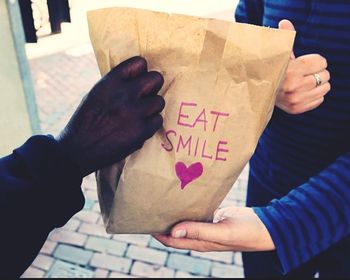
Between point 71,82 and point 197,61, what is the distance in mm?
4257

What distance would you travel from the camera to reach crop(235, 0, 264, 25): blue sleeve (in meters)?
1.46

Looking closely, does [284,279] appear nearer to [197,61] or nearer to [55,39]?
[197,61]

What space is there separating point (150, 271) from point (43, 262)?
66cm

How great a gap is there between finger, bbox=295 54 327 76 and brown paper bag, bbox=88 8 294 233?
0.66ft

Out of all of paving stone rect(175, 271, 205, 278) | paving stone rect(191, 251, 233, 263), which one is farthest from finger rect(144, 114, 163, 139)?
paving stone rect(191, 251, 233, 263)

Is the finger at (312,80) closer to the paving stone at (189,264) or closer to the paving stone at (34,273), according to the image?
the paving stone at (189,264)

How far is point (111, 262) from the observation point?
2514 millimetres

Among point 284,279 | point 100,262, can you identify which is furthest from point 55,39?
point 284,279

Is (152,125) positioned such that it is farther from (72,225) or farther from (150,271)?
(72,225)

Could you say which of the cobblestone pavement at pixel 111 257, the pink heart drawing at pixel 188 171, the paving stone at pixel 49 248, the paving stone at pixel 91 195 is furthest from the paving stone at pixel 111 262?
the pink heart drawing at pixel 188 171

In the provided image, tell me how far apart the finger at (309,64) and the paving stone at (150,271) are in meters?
1.70

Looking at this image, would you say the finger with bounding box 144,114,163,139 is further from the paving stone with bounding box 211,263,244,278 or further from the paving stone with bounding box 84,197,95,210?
the paving stone with bounding box 84,197,95,210

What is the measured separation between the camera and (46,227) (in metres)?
0.92

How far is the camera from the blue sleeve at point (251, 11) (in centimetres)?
146
